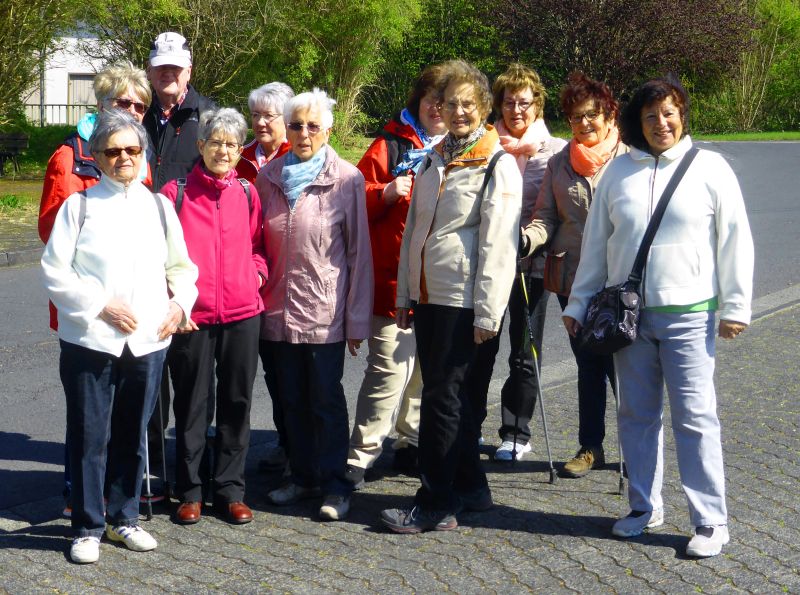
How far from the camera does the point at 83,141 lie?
4992 mm

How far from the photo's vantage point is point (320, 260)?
499 cm

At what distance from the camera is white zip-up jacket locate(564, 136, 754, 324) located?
445cm

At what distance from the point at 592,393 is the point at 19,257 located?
29.1ft

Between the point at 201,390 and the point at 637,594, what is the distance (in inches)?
A: 81.4

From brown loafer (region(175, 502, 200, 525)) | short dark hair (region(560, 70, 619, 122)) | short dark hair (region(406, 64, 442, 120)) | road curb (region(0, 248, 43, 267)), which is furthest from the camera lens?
road curb (region(0, 248, 43, 267))

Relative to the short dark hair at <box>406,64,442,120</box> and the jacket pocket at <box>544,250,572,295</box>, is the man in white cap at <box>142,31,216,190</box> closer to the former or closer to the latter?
the short dark hair at <box>406,64,442,120</box>

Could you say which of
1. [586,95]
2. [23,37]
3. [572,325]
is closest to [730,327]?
[572,325]

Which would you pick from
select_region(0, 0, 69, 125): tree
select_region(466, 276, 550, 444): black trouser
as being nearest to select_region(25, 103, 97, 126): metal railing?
select_region(0, 0, 69, 125): tree

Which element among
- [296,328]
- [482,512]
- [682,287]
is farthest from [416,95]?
[482,512]

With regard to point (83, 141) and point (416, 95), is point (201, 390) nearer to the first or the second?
point (83, 141)

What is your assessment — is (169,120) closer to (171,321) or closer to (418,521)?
(171,321)

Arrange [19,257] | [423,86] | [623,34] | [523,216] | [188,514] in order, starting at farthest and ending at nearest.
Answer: [623,34], [19,257], [523,216], [423,86], [188,514]

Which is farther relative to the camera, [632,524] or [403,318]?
[403,318]

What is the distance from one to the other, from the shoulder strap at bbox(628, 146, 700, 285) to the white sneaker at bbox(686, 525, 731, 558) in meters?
1.07
